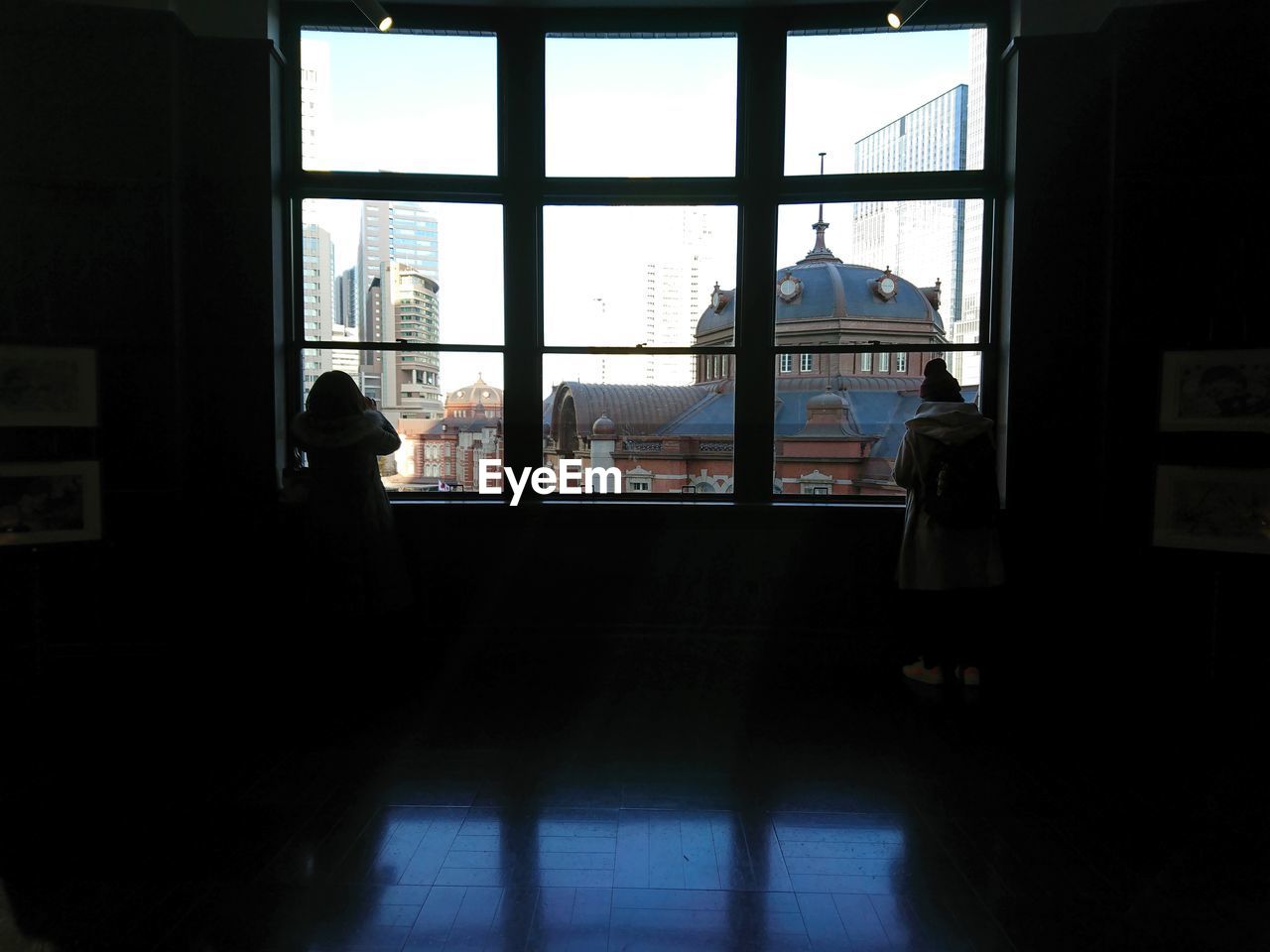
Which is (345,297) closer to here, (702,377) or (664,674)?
(702,377)

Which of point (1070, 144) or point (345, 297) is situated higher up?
point (1070, 144)

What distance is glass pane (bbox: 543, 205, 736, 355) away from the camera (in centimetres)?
429

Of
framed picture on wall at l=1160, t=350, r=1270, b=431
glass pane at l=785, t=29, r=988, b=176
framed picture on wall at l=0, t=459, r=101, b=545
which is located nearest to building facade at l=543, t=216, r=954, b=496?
glass pane at l=785, t=29, r=988, b=176

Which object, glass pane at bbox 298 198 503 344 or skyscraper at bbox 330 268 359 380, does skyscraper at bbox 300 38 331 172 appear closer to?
glass pane at bbox 298 198 503 344

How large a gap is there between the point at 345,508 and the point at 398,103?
86.4 inches

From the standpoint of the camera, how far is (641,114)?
4.23 m

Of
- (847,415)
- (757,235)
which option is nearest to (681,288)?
(757,235)

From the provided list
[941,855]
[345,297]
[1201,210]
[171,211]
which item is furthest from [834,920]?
[171,211]

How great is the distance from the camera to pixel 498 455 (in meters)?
4.30

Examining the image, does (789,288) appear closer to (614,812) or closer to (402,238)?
(402,238)

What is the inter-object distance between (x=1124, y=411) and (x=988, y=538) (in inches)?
35.5

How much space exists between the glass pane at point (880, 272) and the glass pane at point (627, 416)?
54 centimetres

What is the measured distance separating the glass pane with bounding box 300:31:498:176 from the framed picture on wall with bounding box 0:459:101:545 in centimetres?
192

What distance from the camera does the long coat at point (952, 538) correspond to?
3520 millimetres
